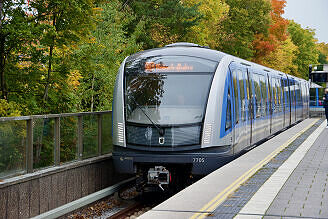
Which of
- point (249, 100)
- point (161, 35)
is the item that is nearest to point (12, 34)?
point (249, 100)

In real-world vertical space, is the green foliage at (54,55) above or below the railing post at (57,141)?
above

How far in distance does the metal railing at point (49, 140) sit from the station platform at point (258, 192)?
3047 millimetres

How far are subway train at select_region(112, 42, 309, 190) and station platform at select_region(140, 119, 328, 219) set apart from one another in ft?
2.80

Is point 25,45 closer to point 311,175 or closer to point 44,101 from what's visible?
point 44,101

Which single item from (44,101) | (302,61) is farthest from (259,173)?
(302,61)

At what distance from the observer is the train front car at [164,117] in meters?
11.6

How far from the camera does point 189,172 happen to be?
39.1 ft

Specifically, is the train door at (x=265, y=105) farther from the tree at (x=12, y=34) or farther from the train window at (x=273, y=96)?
the tree at (x=12, y=34)

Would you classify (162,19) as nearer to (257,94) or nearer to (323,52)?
(257,94)

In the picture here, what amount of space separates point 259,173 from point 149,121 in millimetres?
2870

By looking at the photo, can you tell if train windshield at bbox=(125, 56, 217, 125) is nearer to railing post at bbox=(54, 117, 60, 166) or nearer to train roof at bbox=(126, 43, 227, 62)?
train roof at bbox=(126, 43, 227, 62)

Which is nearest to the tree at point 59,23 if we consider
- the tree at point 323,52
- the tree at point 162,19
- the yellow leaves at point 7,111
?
the yellow leaves at point 7,111

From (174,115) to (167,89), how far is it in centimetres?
70

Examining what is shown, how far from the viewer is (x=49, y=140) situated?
10531 millimetres
